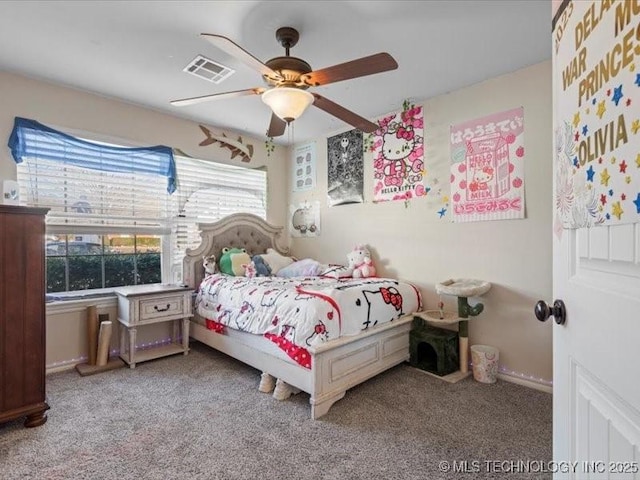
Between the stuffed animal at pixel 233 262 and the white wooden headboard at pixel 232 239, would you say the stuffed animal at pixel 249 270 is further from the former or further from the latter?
the white wooden headboard at pixel 232 239

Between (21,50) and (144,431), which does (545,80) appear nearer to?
(144,431)

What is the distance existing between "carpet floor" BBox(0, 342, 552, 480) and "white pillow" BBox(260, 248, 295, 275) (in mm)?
1453

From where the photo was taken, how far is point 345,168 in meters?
3.85

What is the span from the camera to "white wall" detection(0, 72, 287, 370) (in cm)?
266

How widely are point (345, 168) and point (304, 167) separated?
0.73m

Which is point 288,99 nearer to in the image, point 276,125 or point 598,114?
point 276,125

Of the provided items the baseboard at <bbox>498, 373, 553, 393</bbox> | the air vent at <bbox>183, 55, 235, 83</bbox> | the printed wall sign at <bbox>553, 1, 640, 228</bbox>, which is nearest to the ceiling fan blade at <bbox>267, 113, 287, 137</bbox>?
the air vent at <bbox>183, 55, 235, 83</bbox>

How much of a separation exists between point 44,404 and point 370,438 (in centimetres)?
198

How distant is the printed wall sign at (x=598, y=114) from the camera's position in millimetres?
561

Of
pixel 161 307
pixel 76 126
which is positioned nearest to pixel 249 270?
pixel 161 307

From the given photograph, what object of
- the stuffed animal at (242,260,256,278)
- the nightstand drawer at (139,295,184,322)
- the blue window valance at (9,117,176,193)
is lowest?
the nightstand drawer at (139,295,184,322)

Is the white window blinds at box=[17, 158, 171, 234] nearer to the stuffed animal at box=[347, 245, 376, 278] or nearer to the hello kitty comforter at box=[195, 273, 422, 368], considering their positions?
the hello kitty comforter at box=[195, 273, 422, 368]

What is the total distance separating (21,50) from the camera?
233cm

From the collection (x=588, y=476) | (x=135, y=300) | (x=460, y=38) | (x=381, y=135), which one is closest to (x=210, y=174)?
(x=135, y=300)
